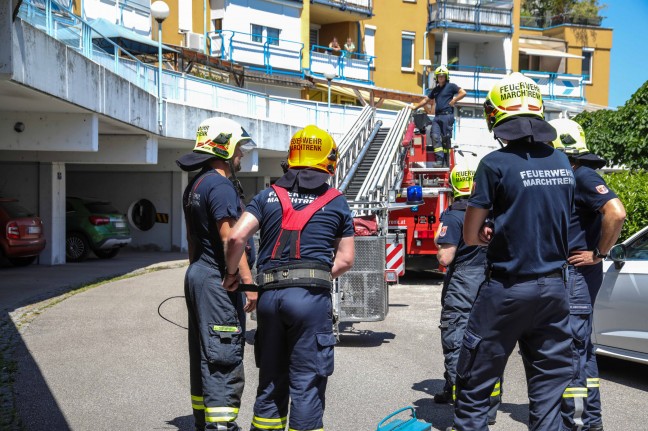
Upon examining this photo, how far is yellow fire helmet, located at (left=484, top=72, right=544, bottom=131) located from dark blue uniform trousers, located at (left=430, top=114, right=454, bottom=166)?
1278 cm

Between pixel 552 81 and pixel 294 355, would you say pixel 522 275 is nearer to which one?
pixel 294 355

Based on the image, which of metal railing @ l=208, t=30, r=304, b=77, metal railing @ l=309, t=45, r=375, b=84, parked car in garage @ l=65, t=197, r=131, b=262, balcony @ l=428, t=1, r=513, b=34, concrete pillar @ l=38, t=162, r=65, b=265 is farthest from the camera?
balcony @ l=428, t=1, r=513, b=34

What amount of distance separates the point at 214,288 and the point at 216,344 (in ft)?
1.15

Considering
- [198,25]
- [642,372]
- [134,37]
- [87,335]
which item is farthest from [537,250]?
[198,25]

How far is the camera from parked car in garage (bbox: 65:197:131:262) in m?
20.2

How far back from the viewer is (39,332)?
10297 millimetres

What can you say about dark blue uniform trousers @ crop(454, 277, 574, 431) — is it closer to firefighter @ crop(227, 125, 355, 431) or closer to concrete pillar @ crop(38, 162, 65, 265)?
firefighter @ crop(227, 125, 355, 431)

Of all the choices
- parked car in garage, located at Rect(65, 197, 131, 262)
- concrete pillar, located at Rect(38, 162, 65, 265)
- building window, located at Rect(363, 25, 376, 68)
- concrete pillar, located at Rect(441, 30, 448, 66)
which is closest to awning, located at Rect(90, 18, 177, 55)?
concrete pillar, located at Rect(38, 162, 65, 265)

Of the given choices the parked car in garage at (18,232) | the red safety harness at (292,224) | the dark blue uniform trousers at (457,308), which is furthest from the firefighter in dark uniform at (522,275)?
the parked car in garage at (18,232)

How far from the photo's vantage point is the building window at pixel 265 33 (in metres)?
36.5

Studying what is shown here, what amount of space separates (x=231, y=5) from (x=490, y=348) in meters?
32.9

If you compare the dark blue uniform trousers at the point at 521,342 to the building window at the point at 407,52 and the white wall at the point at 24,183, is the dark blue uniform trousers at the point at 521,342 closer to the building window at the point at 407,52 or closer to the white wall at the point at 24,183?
the white wall at the point at 24,183

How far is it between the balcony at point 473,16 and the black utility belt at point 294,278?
3886cm

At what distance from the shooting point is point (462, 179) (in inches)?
275
